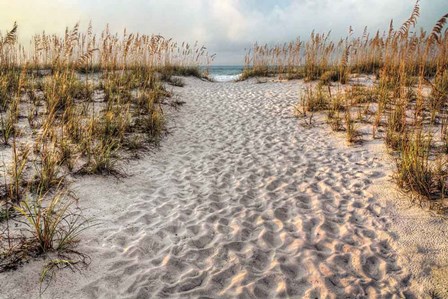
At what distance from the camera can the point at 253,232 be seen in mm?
3229

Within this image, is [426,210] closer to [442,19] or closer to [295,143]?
[442,19]

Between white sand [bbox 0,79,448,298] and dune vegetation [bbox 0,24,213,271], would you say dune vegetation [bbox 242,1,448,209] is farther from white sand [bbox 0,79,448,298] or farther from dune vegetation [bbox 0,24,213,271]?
dune vegetation [bbox 0,24,213,271]

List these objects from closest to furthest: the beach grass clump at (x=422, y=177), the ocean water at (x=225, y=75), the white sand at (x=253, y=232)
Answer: the white sand at (x=253, y=232)
the beach grass clump at (x=422, y=177)
the ocean water at (x=225, y=75)

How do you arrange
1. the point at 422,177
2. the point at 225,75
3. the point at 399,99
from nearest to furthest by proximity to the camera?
the point at 422,177 < the point at 399,99 < the point at 225,75

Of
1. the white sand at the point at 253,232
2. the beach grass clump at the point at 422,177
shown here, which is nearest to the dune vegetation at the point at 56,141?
the white sand at the point at 253,232

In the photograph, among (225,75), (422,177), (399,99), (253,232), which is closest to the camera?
(253,232)

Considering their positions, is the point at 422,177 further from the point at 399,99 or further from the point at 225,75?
the point at 225,75

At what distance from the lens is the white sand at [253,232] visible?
8.04 feet

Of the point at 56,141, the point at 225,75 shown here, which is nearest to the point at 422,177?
the point at 56,141

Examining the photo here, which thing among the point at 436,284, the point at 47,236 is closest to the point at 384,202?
the point at 436,284

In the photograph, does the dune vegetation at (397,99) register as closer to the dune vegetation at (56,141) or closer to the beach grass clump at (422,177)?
the beach grass clump at (422,177)

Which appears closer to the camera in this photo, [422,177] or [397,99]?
[422,177]

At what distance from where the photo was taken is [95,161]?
4426 millimetres

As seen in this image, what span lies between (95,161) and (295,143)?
3.55 m
